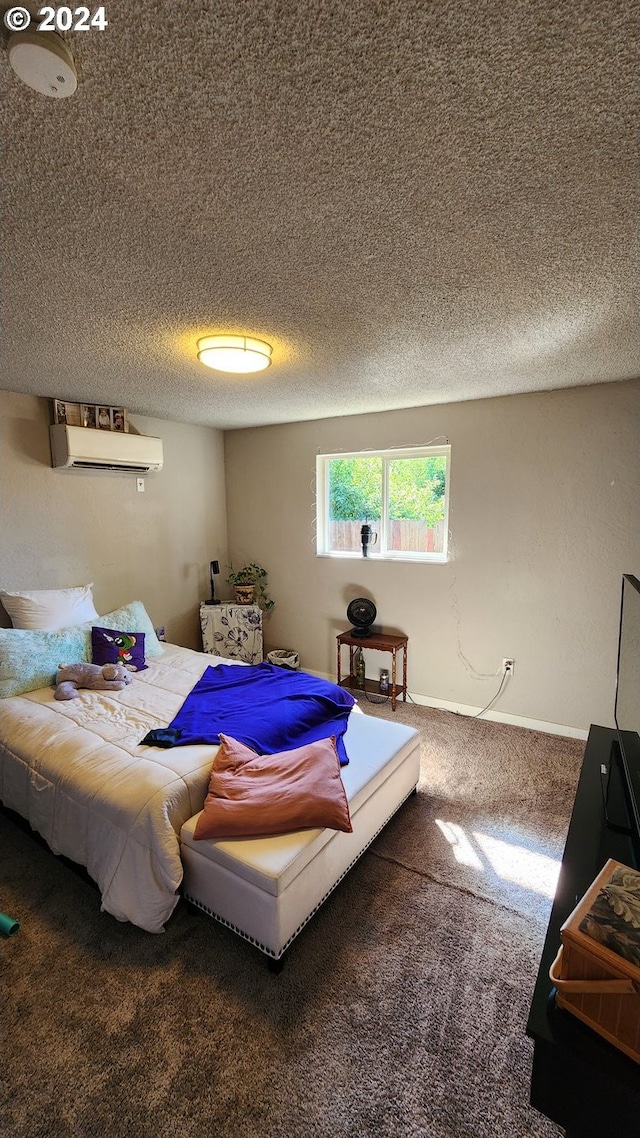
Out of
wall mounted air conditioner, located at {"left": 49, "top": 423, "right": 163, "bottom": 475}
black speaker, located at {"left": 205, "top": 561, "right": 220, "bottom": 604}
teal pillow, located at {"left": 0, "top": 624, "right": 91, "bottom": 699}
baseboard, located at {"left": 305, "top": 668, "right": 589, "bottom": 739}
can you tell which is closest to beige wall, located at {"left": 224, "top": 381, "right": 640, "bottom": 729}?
baseboard, located at {"left": 305, "top": 668, "right": 589, "bottom": 739}

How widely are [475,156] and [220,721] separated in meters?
2.23

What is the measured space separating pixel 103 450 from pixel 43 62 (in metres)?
2.73

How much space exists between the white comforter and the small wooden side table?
5.09 ft

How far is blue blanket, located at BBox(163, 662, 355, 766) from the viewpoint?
6.91 ft

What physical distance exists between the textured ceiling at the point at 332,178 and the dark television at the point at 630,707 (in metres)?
1.14

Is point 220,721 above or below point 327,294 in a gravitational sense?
below

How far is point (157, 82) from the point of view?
2.45ft

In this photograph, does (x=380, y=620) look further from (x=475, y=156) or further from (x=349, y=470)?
(x=475, y=156)

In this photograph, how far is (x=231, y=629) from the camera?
13.0 feet

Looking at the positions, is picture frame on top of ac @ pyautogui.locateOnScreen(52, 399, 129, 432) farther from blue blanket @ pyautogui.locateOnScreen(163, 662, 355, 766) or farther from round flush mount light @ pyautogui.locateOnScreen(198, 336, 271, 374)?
blue blanket @ pyautogui.locateOnScreen(163, 662, 355, 766)

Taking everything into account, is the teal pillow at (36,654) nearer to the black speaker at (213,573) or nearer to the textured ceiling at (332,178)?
the black speaker at (213,573)

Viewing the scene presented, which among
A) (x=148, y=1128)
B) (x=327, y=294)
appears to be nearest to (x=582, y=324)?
(x=327, y=294)

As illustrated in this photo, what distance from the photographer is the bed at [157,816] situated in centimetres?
152

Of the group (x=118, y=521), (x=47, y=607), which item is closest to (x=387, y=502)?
(x=118, y=521)
